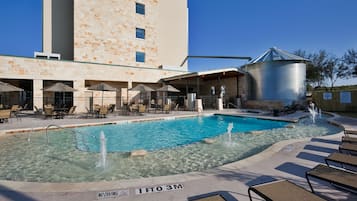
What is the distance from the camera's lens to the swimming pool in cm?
433

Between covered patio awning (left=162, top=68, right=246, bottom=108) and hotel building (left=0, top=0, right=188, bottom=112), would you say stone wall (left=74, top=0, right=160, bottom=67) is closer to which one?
hotel building (left=0, top=0, right=188, bottom=112)

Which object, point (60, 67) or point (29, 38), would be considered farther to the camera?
point (29, 38)

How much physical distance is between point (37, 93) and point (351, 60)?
30428 mm

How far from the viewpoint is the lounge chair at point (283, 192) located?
2.03m

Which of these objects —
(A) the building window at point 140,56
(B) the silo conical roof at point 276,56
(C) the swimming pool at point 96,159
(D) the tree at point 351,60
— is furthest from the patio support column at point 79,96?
(D) the tree at point 351,60

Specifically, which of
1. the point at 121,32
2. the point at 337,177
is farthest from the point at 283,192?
the point at 121,32

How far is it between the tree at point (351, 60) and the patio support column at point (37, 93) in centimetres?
2960

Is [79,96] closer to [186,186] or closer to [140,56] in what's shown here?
[140,56]

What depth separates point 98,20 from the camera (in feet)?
67.7

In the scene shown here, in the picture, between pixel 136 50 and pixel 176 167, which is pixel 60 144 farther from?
pixel 136 50

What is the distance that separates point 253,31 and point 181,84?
10655 mm

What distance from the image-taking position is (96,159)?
5480mm

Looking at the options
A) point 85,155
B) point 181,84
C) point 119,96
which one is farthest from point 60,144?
point 181,84

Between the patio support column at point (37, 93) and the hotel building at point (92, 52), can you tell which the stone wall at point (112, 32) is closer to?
the hotel building at point (92, 52)
